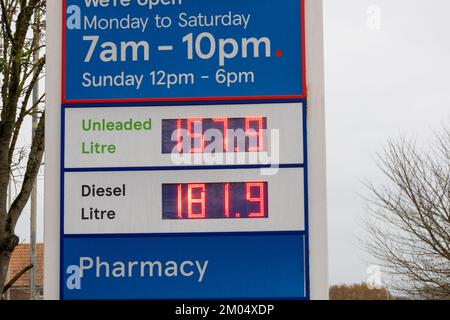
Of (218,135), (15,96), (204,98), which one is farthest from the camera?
(15,96)

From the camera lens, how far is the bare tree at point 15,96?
1400 centimetres

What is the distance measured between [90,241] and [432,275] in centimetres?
2647

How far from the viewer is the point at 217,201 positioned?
8.16 m

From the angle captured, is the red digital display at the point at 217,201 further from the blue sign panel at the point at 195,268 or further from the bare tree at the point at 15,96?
the bare tree at the point at 15,96

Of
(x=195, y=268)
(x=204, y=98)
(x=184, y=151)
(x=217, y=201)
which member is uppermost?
(x=204, y=98)

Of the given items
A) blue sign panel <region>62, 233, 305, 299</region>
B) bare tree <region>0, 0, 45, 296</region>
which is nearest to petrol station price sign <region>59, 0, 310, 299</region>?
blue sign panel <region>62, 233, 305, 299</region>

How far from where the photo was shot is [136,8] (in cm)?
860

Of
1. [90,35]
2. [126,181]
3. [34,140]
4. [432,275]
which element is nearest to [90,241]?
[126,181]

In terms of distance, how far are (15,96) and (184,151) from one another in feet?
21.7

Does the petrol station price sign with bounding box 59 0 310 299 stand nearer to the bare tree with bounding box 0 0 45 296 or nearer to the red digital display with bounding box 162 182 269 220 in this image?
the red digital display with bounding box 162 182 269 220

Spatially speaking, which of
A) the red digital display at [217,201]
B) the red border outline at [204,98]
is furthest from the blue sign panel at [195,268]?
the red border outline at [204,98]

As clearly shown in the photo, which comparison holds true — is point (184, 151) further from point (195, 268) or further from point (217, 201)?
point (195, 268)

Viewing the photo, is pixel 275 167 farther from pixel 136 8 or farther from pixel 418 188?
pixel 418 188

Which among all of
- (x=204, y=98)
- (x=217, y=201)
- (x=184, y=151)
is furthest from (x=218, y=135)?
(x=217, y=201)
